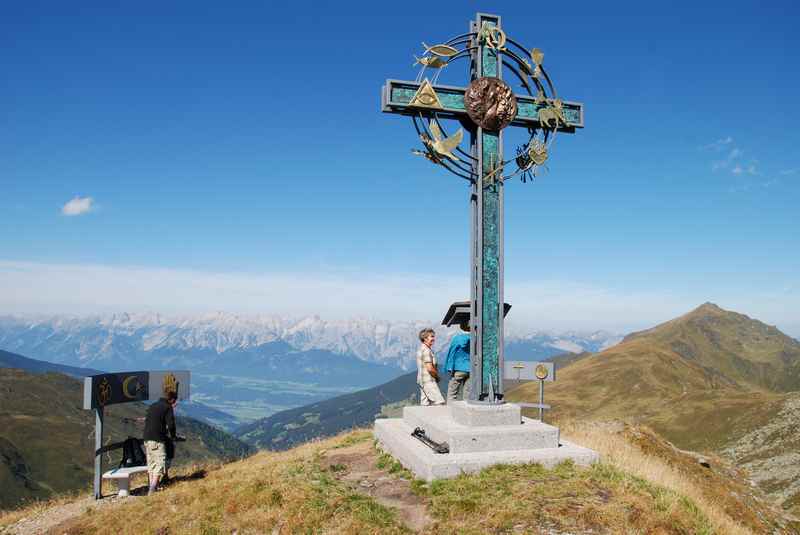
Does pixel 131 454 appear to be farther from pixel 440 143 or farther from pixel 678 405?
pixel 678 405

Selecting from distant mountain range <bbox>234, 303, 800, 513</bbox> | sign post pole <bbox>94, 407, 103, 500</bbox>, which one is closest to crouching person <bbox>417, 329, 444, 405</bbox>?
distant mountain range <bbox>234, 303, 800, 513</bbox>

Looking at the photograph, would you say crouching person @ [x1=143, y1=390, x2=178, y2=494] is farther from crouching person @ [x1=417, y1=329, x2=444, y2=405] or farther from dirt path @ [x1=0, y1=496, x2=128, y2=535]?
crouching person @ [x1=417, y1=329, x2=444, y2=405]

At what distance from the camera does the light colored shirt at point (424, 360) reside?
16438 millimetres

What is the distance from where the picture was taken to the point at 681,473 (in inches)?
634

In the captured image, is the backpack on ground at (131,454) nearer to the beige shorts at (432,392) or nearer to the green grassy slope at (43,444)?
the beige shorts at (432,392)

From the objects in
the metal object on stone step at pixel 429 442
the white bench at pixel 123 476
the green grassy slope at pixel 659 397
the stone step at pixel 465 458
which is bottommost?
the green grassy slope at pixel 659 397

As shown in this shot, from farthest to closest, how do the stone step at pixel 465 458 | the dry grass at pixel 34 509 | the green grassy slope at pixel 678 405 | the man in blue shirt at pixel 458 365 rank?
the green grassy slope at pixel 678 405, the man in blue shirt at pixel 458 365, the dry grass at pixel 34 509, the stone step at pixel 465 458

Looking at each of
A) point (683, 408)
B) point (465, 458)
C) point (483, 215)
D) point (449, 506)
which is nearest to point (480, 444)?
point (465, 458)

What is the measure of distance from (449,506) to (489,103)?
9497 mm

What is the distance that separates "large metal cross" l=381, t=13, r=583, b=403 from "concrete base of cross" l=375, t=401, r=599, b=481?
0.68 m

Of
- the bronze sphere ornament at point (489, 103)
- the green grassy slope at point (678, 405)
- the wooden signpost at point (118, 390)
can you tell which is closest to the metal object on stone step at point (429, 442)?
the wooden signpost at point (118, 390)

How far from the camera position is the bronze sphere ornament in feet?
46.6

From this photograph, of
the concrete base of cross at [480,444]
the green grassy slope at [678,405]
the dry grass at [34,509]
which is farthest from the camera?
the green grassy slope at [678,405]

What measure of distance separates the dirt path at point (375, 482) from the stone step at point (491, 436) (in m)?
1.30
